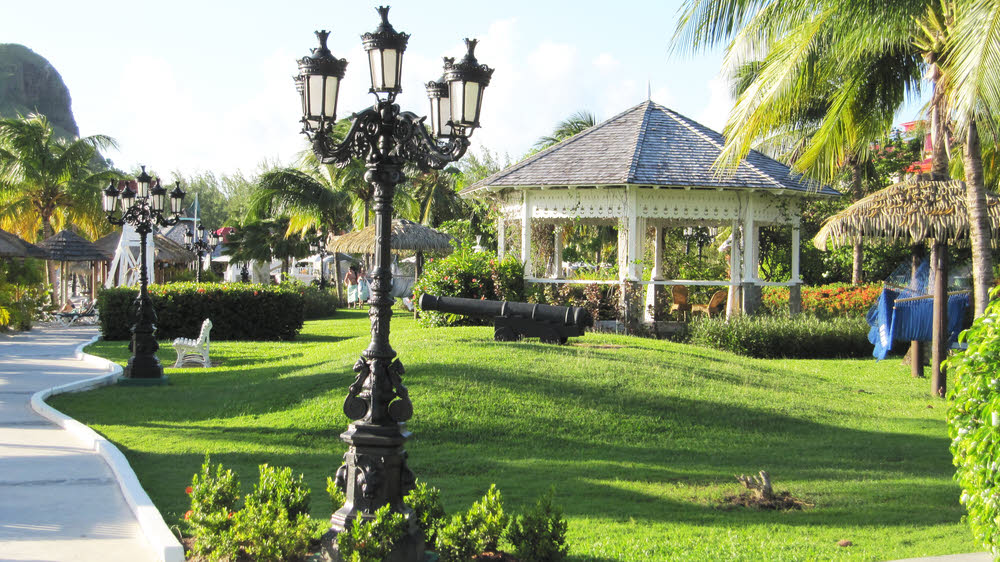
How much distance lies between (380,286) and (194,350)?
502 inches

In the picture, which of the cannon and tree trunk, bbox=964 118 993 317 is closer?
tree trunk, bbox=964 118 993 317

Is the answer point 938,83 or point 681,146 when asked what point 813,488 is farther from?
point 681,146

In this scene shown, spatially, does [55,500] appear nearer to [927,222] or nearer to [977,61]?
[977,61]

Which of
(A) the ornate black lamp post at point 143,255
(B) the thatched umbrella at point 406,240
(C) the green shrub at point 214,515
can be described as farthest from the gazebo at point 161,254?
(C) the green shrub at point 214,515

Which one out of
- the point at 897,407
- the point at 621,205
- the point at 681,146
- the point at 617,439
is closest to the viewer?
the point at 617,439

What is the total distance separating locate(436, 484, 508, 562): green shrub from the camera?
226 inches

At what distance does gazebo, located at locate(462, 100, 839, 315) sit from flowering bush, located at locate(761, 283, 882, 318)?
1128mm

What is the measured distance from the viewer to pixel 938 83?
518 inches

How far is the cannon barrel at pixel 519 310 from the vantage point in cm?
1483

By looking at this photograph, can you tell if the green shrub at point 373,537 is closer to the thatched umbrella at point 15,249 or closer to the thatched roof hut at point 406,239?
the thatched roof hut at point 406,239

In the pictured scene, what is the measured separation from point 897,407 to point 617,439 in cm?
515

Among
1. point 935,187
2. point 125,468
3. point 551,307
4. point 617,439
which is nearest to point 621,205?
point 551,307

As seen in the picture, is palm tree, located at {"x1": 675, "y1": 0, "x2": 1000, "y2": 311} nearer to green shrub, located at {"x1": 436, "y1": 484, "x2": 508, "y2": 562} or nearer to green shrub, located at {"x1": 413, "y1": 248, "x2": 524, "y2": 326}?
green shrub, located at {"x1": 413, "y1": 248, "x2": 524, "y2": 326}

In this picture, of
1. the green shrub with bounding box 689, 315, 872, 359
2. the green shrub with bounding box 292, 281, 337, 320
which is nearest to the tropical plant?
the green shrub with bounding box 292, 281, 337, 320
